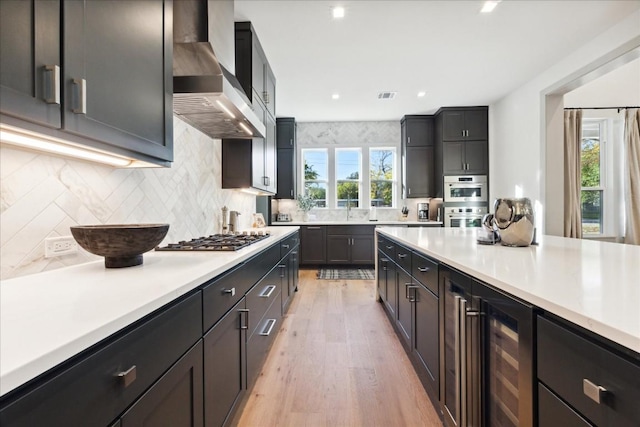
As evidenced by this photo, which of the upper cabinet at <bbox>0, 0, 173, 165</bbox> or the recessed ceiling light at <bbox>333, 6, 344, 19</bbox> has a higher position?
the recessed ceiling light at <bbox>333, 6, 344, 19</bbox>

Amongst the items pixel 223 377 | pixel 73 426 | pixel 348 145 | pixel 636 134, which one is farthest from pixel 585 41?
pixel 73 426

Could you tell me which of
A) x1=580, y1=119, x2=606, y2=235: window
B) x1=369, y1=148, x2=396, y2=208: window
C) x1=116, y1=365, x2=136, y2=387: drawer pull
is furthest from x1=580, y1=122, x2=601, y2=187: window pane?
x1=116, y1=365, x2=136, y2=387: drawer pull

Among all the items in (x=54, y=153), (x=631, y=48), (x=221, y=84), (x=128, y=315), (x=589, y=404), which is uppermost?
(x=631, y=48)

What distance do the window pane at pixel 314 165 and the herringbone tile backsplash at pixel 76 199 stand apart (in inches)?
156

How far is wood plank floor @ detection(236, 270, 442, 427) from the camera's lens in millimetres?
1619

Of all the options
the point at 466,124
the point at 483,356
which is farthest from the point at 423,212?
the point at 483,356

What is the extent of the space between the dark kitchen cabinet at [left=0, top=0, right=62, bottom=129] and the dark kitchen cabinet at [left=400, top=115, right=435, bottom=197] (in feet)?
18.1

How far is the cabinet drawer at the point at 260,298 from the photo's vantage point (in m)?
1.73

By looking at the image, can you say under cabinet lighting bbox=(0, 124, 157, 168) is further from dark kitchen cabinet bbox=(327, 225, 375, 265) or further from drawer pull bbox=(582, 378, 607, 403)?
dark kitchen cabinet bbox=(327, 225, 375, 265)

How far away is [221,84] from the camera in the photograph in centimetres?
163

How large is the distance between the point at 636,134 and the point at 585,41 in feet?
8.09

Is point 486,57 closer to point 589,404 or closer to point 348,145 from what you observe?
point 348,145

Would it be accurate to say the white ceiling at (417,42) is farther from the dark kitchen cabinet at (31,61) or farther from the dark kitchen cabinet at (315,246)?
the dark kitchen cabinet at (315,246)

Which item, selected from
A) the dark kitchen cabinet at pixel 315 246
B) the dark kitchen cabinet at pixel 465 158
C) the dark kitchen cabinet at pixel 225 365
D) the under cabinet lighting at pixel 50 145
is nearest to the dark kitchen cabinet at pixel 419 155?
the dark kitchen cabinet at pixel 465 158
